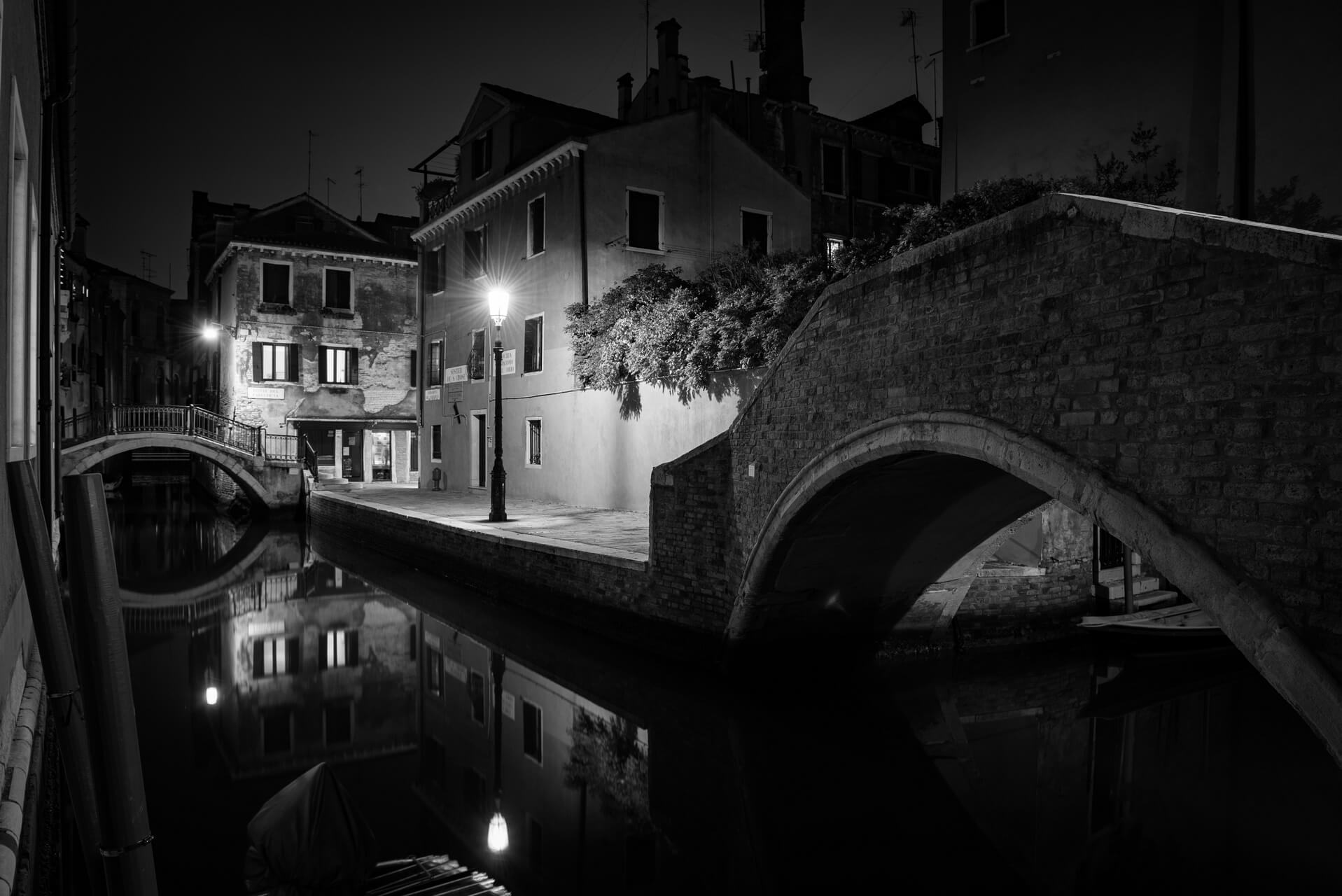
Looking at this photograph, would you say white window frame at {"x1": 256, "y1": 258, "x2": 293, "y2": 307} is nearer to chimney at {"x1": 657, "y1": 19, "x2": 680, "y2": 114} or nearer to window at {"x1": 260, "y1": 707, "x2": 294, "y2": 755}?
chimney at {"x1": 657, "y1": 19, "x2": 680, "y2": 114}

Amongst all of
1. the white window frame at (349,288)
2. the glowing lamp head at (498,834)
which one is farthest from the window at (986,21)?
the white window frame at (349,288)

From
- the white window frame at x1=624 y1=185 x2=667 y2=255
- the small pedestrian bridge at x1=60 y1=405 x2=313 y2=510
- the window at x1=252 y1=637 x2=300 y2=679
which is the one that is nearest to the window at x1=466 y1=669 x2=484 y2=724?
the window at x1=252 y1=637 x2=300 y2=679

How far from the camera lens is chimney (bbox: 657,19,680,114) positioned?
19.2 m

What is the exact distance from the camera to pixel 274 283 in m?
25.2

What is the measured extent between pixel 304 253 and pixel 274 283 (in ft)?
3.92

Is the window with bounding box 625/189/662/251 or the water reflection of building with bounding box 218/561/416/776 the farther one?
the window with bounding box 625/189/662/251

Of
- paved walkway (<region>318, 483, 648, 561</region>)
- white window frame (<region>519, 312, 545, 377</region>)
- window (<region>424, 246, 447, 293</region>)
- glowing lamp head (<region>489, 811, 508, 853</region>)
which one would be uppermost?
window (<region>424, 246, 447, 293</region>)

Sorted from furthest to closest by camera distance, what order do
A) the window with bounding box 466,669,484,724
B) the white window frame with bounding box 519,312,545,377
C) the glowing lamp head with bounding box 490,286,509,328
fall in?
the white window frame with bounding box 519,312,545,377 < the glowing lamp head with bounding box 490,286,509,328 < the window with bounding box 466,669,484,724

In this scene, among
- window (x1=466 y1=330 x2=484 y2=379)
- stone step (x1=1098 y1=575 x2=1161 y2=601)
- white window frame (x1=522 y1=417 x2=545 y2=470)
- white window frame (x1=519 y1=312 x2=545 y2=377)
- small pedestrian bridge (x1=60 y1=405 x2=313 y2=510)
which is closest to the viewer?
stone step (x1=1098 y1=575 x2=1161 y2=601)

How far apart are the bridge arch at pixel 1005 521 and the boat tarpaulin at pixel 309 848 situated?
390 cm

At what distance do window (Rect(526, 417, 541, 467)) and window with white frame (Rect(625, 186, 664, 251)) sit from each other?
406 centimetres

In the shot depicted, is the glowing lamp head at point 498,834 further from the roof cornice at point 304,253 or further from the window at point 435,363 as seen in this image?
the roof cornice at point 304,253

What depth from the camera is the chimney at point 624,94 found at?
20148mm

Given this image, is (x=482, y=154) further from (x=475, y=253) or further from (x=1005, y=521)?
(x=1005, y=521)
